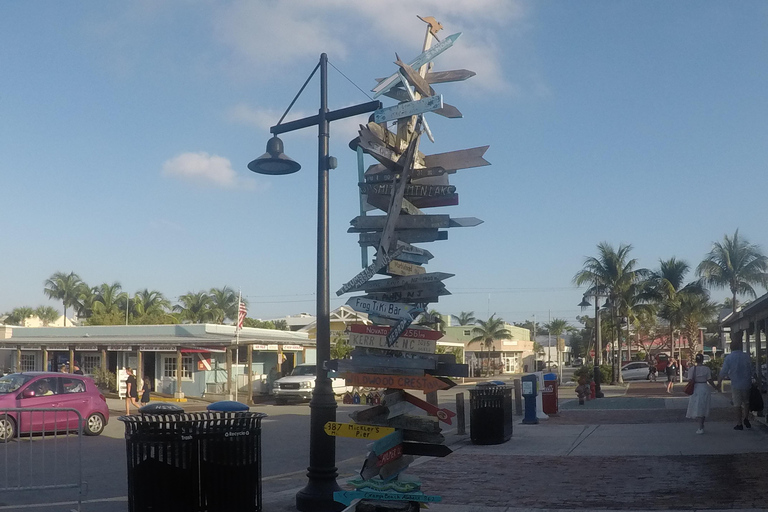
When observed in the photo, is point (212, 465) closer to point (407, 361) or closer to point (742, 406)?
point (407, 361)

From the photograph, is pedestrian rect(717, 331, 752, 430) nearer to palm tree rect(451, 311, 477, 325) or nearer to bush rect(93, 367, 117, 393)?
bush rect(93, 367, 117, 393)

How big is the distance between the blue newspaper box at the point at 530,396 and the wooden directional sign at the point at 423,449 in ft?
35.8

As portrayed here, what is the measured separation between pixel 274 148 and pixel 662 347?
7107cm

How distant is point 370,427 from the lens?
6633mm

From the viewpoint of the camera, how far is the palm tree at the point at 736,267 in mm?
46750

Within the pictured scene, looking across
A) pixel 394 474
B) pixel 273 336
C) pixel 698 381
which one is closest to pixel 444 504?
pixel 394 474

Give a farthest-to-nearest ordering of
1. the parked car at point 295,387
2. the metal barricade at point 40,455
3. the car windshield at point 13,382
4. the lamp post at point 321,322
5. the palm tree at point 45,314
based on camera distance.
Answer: the palm tree at point 45,314, the parked car at point 295,387, the car windshield at point 13,382, the metal barricade at point 40,455, the lamp post at point 321,322

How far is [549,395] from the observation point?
19.9 metres

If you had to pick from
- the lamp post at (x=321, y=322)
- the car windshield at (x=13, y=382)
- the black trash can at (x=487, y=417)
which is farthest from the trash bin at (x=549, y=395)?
the car windshield at (x=13, y=382)

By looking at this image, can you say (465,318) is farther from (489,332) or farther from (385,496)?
(385,496)

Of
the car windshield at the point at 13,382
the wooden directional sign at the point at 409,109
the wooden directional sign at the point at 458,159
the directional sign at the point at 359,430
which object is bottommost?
the car windshield at the point at 13,382

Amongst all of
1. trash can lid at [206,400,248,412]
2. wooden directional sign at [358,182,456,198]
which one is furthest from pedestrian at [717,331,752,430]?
trash can lid at [206,400,248,412]

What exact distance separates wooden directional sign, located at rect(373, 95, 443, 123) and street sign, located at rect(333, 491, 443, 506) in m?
3.28

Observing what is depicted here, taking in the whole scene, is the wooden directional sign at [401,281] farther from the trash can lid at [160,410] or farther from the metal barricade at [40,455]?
the metal barricade at [40,455]
